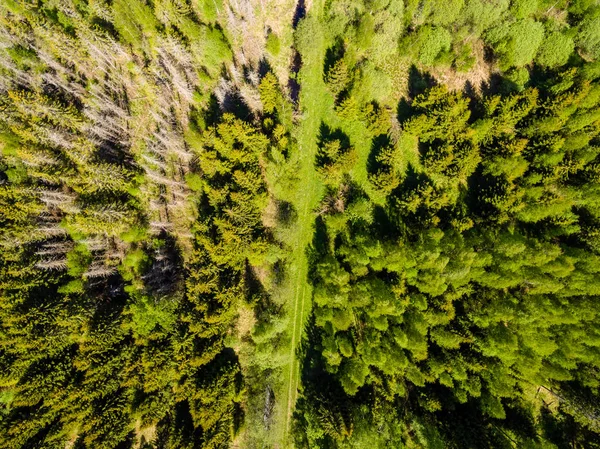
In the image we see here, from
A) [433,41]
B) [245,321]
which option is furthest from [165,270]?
[433,41]

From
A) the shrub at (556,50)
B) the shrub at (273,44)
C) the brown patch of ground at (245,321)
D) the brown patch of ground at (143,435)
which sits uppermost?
the shrub at (273,44)

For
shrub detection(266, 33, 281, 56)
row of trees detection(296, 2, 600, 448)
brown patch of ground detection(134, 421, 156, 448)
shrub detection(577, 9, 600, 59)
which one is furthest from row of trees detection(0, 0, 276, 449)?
shrub detection(577, 9, 600, 59)

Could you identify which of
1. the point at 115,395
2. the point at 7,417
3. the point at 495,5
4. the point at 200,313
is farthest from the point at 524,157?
the point at 7,417

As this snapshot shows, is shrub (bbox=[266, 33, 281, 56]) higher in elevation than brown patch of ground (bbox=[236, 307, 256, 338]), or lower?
higher

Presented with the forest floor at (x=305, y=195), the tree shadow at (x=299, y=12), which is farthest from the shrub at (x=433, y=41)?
the tree shadow at (x=299, y=12)

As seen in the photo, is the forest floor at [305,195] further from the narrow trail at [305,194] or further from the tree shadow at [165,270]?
the tree shadow at [165,270]

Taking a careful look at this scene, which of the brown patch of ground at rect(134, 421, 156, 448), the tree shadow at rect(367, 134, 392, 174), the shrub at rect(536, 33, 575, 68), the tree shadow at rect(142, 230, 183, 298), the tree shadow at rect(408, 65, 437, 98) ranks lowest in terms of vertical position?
the brown patch of ground at rect(134, 421, 156, 448)

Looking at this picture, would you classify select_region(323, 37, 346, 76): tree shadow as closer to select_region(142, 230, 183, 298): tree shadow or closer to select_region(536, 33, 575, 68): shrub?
select_region(536, 33, 575, 68): shrub

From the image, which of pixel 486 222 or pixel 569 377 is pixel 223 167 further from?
pixel 569 377

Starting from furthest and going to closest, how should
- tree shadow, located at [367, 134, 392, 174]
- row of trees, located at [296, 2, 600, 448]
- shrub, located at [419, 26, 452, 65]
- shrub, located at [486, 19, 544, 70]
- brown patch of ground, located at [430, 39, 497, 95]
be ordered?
brown patch of ground, located at [430, 39, 497, 95] → tree shadow, located at [367, 134, 392, 174] → shrub, located at [486, 19, 544, 70] → shrub, located at [419, 26, 452, 65] → row of trees, located at [296, 2, 600, 448]
